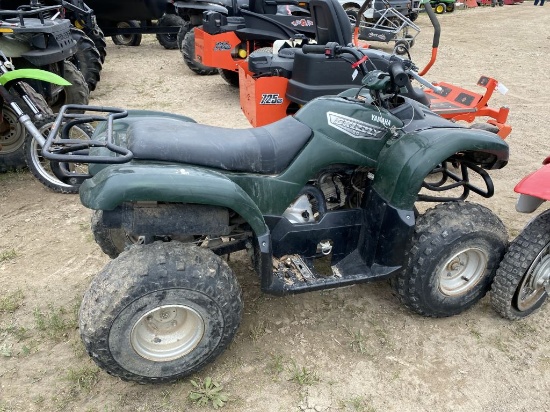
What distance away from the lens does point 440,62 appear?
10.8 metres

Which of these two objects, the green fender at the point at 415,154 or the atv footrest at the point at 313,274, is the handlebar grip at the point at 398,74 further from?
the atv footrest at the point at 313,274

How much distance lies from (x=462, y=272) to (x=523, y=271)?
357 mm

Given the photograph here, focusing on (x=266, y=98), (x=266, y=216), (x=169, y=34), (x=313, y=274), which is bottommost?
(x=169, y=34)

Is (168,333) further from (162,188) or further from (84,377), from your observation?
(162,188)

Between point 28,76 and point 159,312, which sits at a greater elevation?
point 28,76

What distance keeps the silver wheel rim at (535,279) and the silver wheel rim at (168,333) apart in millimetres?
1958

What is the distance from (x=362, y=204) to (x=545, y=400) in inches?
56.4

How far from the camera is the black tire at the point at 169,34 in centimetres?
1127

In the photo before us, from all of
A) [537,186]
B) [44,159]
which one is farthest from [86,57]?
[537,186]

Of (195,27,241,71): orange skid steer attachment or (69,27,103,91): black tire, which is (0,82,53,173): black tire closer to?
(69,27,103,91): black tire

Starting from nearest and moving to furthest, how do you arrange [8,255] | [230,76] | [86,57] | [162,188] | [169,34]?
[162,188] < [8,255] < [86,57] < [230,76] < [169,34]

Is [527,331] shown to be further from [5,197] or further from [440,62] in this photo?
[440,62]

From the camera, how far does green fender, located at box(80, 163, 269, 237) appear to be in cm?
219

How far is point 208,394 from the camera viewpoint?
2.56 m
